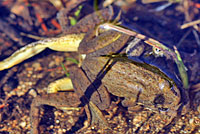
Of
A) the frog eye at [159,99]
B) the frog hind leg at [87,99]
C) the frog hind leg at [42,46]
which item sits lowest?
the frog eye at [159,99]

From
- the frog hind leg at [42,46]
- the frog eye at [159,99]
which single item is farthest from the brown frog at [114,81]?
the frog hind leg at [42,46]

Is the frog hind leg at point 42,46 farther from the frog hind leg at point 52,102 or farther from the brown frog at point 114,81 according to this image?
the frog hind leg at point 52,102

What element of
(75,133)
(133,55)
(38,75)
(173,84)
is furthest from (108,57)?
(38,75)

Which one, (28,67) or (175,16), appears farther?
(175,16)

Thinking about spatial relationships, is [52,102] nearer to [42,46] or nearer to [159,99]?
[42,46]

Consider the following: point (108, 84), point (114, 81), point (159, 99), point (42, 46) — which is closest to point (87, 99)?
point (108, 84)

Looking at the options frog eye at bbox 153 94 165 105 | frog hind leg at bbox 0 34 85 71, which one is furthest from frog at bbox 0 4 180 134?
frog hind leg at bbox 0 34 85 71

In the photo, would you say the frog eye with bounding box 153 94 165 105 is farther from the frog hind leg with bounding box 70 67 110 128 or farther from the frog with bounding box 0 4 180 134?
the frog hind leg with bounding box 70 67 110 128

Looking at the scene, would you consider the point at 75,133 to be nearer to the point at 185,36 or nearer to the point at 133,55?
the point at 133,55
